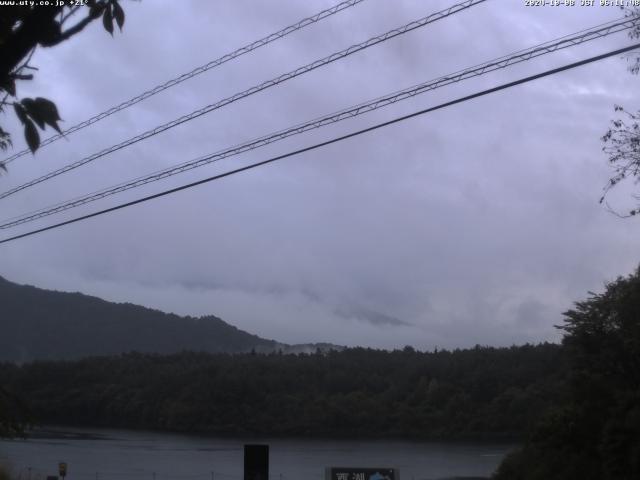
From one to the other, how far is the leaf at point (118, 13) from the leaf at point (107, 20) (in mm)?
27

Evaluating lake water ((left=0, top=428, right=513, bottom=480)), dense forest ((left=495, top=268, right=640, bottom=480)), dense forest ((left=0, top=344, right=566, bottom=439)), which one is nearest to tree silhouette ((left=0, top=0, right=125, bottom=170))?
dense forest ((left=495, top=268, right=640, bottom=480))

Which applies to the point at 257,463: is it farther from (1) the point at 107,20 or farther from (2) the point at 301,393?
(2) the point at 301,393

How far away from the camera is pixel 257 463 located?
12.0 metres

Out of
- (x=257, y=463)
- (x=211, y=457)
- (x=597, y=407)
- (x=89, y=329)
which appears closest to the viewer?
(x=257, y=463)

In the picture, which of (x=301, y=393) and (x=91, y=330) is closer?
(x=301, y=393)

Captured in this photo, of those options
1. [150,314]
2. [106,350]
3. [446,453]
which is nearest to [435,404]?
Answer: [446,453]

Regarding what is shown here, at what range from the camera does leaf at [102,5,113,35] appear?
14.2ft

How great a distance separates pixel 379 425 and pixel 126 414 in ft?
58.7

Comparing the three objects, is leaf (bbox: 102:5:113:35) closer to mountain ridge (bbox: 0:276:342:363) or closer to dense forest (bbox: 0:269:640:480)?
dense forest (bbox: 0:269:640:480)

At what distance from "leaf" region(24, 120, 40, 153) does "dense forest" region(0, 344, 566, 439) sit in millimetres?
42890

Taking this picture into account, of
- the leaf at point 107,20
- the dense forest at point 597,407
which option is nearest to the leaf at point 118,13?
the leaf at point 107,20

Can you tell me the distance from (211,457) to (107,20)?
34255 mm

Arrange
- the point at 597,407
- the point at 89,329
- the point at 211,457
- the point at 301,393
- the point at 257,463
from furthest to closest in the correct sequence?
the point at 89,329
the point at 301,393
the point at 211,457
the point at 597,407
the point at 257,463

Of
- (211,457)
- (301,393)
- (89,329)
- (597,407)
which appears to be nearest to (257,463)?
(597,407)
